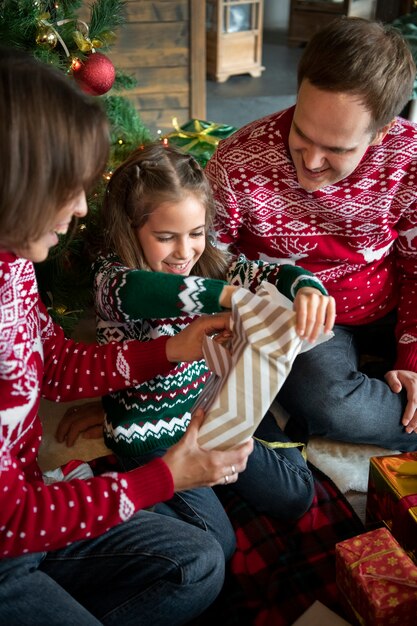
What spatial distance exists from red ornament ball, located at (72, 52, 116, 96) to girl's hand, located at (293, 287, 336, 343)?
78 centimetres

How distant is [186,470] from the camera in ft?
3.35

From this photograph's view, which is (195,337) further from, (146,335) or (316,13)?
(316,13)

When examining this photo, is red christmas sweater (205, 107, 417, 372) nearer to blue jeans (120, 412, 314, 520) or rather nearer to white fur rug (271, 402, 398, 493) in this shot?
white fur rug (271, 402, 398, 493)

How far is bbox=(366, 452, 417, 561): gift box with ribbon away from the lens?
1.20 m

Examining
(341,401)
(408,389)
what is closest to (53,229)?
(341,401)

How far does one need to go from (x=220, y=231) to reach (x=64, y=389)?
562mm

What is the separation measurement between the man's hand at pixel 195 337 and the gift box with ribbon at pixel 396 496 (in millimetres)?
423

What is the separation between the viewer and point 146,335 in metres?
1.40

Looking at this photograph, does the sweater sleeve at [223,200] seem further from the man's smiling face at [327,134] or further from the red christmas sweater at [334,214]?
the man's smiling face at [327,134]

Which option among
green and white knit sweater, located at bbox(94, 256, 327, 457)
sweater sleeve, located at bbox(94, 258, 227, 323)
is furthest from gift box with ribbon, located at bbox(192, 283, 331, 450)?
green and white knit sweater, located at bbox(94, 256, 327, 457)

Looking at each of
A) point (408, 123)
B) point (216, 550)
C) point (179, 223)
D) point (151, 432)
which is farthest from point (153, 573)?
point (408, 123)

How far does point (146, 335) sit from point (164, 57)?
195 centimetres

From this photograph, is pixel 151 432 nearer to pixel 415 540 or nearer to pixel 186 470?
pixel 186 470

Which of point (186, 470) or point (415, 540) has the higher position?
point (186, 470)
